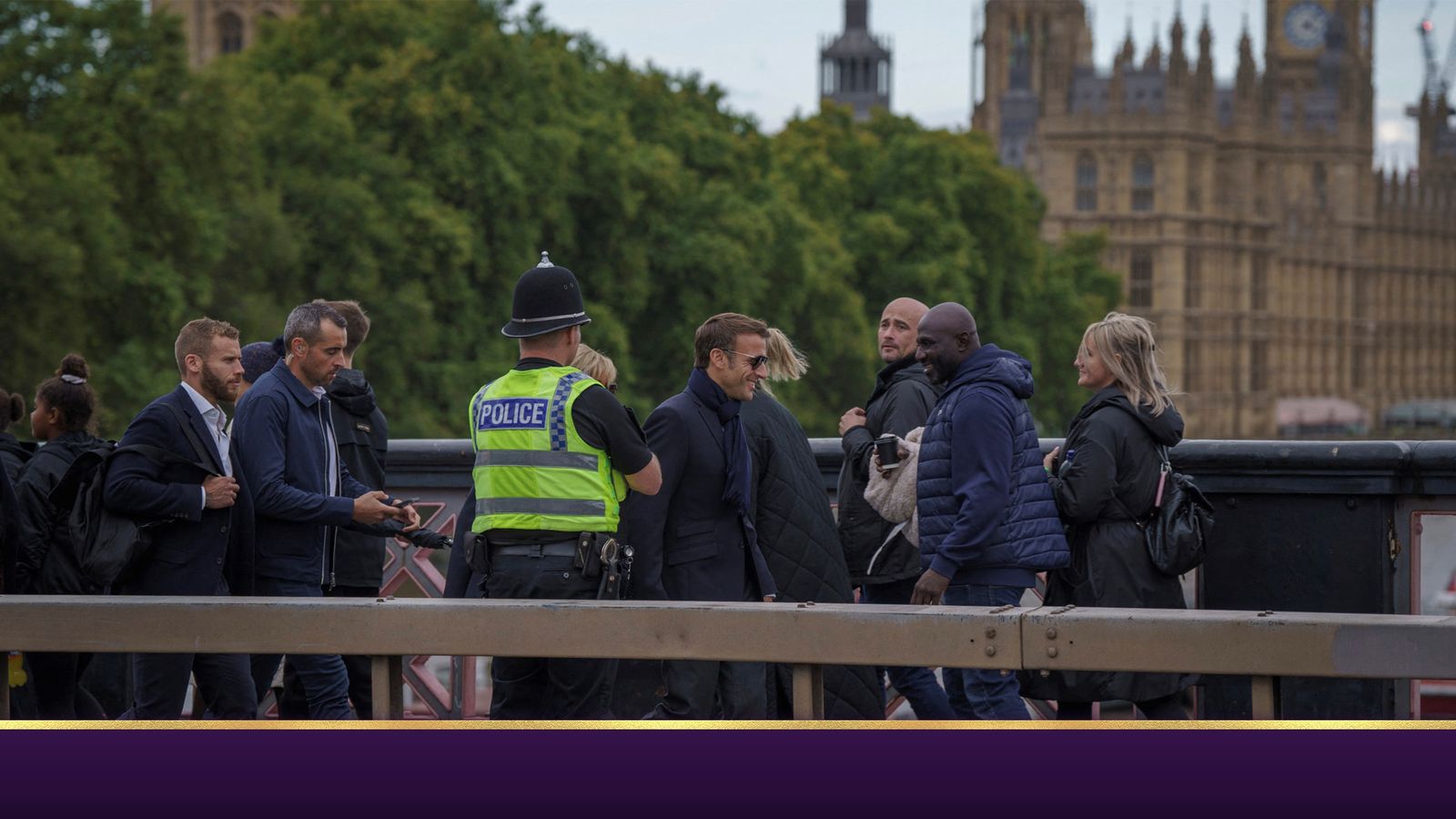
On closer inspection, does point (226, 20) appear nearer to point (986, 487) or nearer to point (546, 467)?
point (986, 487)

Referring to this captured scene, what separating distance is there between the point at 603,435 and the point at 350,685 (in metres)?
1.88

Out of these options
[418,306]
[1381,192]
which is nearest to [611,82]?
[418,306]

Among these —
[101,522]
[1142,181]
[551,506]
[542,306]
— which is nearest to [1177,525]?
[551,506]

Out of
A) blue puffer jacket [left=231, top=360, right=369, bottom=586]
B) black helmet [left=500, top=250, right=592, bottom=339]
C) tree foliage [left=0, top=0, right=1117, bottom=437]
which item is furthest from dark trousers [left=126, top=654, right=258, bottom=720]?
tree foliage [left=0, top=0, right=1117, bottom=437]

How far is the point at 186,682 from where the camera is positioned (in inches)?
264

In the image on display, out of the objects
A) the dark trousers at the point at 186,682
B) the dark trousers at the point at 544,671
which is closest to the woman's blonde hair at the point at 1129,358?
the dark trousers at the point at 544,671

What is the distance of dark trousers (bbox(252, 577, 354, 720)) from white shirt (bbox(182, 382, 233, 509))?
371 mm

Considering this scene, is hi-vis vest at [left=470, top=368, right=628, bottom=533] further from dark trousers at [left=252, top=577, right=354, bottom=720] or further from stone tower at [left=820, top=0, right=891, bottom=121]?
stone tower at [left=820, top=0, right=891, bottom=121]

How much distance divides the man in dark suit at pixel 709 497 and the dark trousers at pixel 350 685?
1281mm

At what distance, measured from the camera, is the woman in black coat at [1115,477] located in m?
6.83

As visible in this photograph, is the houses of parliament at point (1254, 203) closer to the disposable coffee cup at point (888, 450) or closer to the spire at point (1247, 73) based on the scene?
the spire at point (1247, 73)

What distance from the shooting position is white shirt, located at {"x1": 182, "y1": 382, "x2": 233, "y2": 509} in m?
7.03

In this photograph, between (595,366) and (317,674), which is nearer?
(317,674)

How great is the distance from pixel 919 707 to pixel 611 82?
3898cm
